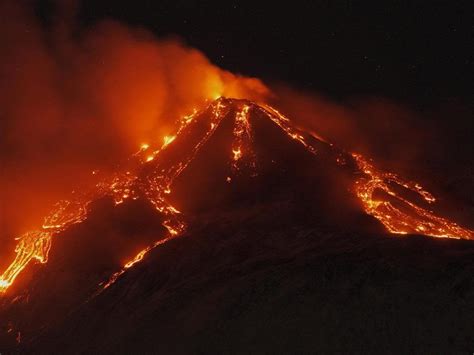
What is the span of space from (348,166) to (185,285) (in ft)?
131

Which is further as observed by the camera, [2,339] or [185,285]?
[2,339]

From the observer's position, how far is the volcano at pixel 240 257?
29016mm

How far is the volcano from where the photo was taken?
95.2 ft

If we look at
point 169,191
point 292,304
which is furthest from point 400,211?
point 292,304

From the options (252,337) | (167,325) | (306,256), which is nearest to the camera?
(252,337)

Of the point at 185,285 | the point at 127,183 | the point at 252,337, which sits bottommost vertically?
the point at 252,337

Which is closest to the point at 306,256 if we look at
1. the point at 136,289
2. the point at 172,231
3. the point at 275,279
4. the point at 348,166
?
the point at 275,279

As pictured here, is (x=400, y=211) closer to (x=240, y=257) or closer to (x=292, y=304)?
(x=240, y=257)

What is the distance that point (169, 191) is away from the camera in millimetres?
73000

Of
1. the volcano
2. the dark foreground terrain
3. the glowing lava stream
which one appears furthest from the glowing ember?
the dark foreground terrain

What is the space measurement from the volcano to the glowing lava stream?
26cm

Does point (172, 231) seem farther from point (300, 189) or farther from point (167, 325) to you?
point (167, 325)

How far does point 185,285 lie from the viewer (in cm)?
4112

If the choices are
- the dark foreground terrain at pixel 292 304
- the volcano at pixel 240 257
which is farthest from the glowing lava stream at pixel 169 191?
the dark foreground terrain at pixel 292 304
